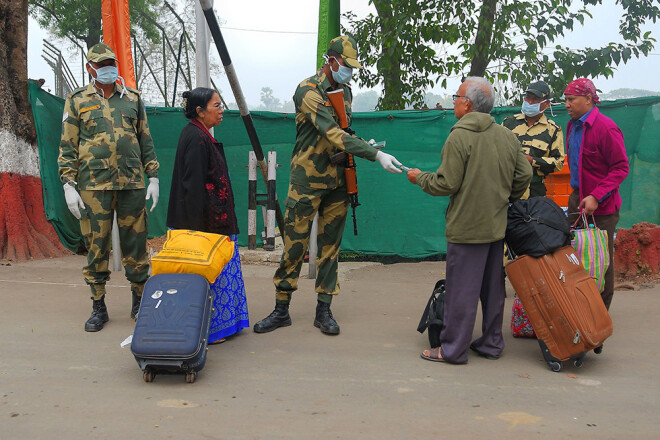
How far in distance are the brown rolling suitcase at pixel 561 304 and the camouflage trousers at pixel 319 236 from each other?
4.49ft

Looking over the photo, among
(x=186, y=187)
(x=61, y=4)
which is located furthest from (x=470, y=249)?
(x=61, y=4)

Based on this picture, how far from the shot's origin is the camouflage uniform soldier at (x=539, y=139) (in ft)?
16.7

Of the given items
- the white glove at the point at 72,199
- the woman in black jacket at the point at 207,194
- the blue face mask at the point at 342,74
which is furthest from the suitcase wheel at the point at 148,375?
the blue face mask at the point at 342,74

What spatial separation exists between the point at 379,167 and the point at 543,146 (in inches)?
109

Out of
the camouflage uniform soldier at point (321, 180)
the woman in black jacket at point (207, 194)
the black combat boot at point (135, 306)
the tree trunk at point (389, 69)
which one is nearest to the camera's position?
the woman in black jacket at point (207, 194)

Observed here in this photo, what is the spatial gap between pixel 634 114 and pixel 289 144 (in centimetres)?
419

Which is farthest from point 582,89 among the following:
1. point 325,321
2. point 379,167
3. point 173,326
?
point 379,167

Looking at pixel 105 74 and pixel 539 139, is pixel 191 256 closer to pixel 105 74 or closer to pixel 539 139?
pixel 105 74

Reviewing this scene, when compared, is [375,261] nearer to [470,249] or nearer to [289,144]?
[289,144]

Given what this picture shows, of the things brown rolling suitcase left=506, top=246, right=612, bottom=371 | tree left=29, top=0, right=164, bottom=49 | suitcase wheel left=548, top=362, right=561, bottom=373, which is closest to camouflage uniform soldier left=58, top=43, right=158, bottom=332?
brown rolling suitcase left=506, top=246, right=612, bottom=371

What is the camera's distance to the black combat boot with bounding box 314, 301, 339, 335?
180 inches

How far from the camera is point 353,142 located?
425 centimetres

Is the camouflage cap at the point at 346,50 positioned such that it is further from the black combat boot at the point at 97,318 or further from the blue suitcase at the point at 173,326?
the black combat boot at the point at 97,318

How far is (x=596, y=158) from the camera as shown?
449 centimetres
